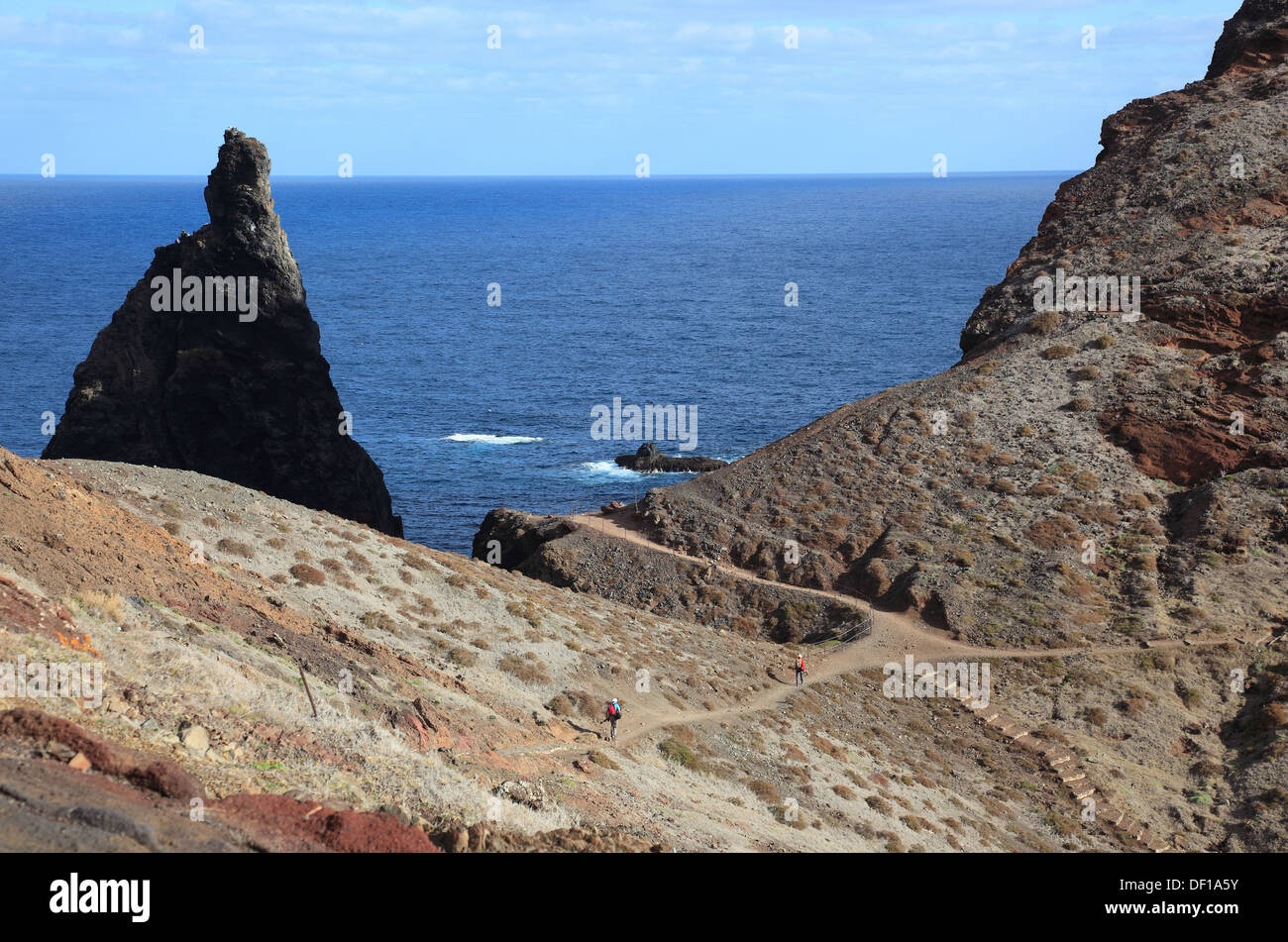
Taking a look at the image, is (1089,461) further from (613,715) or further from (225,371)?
(225,371)

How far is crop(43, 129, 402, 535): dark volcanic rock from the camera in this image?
68312 mm

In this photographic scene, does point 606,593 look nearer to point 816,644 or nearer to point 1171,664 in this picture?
point 816,644

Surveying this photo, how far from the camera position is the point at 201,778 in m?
19.4

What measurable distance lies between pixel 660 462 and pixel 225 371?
1610 inches

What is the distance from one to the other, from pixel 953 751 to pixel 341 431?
47.2 meters

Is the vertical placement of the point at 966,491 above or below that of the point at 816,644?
above

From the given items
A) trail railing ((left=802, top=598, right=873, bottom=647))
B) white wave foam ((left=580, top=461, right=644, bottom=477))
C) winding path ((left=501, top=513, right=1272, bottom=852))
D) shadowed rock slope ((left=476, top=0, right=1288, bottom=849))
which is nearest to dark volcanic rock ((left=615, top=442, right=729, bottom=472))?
white wave foam ((left=580, top=461, right=644, bottom=477))

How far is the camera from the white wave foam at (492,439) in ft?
354

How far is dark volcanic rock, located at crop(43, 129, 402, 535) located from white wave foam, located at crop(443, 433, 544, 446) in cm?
3696

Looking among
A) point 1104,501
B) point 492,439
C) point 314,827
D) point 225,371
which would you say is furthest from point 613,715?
point 492,439

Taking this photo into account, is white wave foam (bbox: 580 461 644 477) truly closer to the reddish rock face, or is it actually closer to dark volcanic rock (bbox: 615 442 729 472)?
dark volcanic rock (bbox: 615 442 729 472)

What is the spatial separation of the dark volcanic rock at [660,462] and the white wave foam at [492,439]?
43.7 feet

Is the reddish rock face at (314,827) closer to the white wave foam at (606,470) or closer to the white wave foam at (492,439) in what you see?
the white wave foam at (606,470)
